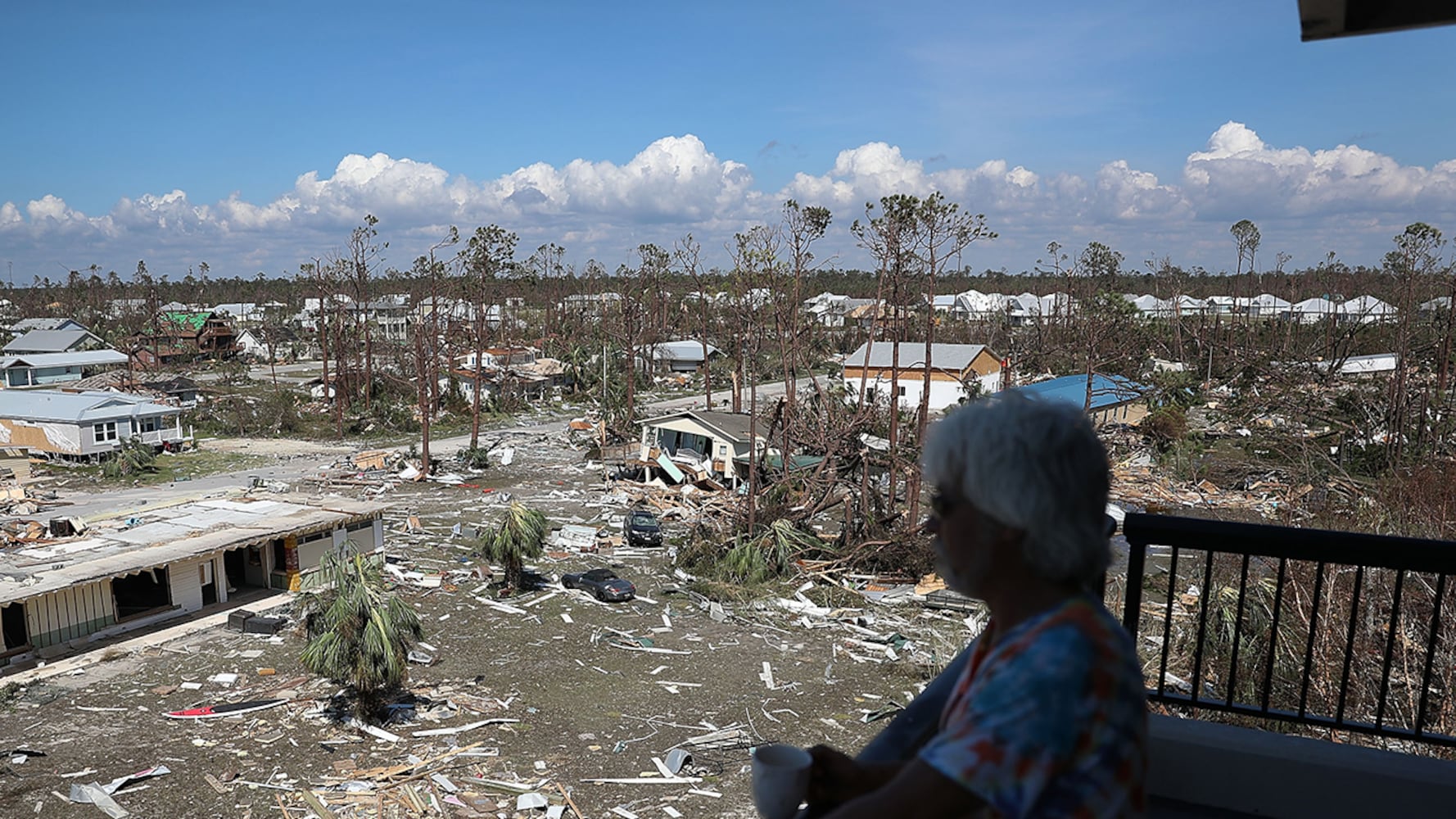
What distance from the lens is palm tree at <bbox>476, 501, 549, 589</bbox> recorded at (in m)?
16.2

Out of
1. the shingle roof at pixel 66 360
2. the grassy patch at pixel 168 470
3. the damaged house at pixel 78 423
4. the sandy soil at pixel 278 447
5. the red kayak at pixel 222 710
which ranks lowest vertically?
the grassy patch at pixel 168 470

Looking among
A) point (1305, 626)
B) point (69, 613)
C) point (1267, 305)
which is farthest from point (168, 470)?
point (1267, 305)

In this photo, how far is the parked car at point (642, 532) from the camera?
1972 cm

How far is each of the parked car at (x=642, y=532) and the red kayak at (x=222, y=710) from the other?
876 cm

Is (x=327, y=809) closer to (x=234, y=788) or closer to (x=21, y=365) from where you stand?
(x=234, y=788)

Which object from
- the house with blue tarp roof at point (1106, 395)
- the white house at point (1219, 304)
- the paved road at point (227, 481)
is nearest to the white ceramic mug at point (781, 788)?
the paved road at point (227, 481)

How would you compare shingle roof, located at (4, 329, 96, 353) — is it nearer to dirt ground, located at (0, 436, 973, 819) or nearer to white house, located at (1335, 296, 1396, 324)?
dirt ground, located at (0, 436, 973, 819)

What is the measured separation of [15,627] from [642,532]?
10.6 meters

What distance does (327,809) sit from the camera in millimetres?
9258

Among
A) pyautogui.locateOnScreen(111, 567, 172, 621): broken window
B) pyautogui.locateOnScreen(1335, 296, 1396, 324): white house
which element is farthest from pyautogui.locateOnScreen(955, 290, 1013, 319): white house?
pyautogui.locateOnScreen(111, 567, 172, 621): broken window

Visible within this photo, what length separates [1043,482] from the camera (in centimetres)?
138

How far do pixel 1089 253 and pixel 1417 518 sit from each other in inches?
2100

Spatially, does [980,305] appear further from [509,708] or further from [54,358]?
[509,708]

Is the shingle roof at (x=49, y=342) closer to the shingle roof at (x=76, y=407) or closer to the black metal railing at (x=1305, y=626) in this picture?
the shingle roof at (x=76, y=407)
